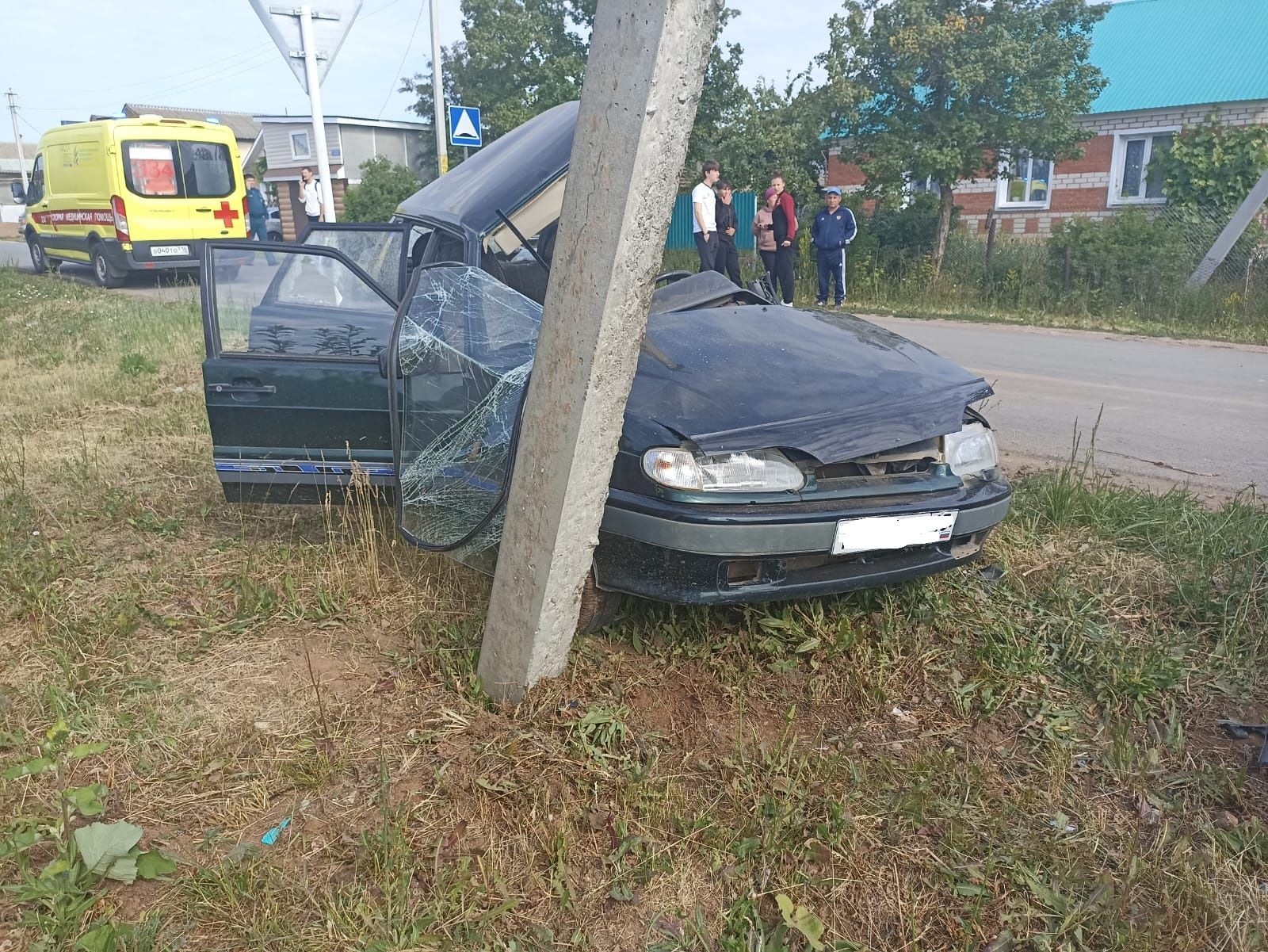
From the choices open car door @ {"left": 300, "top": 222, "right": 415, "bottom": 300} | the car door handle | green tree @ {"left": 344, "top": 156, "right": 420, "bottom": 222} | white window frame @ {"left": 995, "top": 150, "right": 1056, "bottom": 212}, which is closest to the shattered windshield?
the car door handle

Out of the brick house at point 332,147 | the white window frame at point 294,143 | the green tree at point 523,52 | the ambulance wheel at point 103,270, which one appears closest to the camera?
the ambulance wheel at point 103,270

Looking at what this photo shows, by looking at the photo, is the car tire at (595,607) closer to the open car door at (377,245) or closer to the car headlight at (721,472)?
the car headlight at (721,472)

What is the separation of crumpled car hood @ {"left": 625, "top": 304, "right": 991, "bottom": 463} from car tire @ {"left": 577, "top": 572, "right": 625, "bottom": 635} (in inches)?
21.3

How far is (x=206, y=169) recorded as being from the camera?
16.5m

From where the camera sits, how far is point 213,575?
3.92 metres

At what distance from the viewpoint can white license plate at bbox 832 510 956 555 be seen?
2.81 metres

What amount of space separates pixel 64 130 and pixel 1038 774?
19551mm

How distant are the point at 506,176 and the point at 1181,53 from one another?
84.3 feet

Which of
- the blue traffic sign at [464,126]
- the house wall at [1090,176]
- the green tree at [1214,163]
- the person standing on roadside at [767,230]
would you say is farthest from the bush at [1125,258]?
the blue traffic sign at [464,126]

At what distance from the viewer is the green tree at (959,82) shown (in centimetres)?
1529

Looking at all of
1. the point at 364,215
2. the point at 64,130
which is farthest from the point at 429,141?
the point at 64,130

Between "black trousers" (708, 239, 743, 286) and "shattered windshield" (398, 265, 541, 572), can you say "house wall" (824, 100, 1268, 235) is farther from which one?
"shattered windshield" (398, 265, 541, 572)

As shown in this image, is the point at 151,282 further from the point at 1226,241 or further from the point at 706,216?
the point at 1226,241

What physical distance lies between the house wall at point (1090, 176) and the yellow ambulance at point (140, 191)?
500 inches
